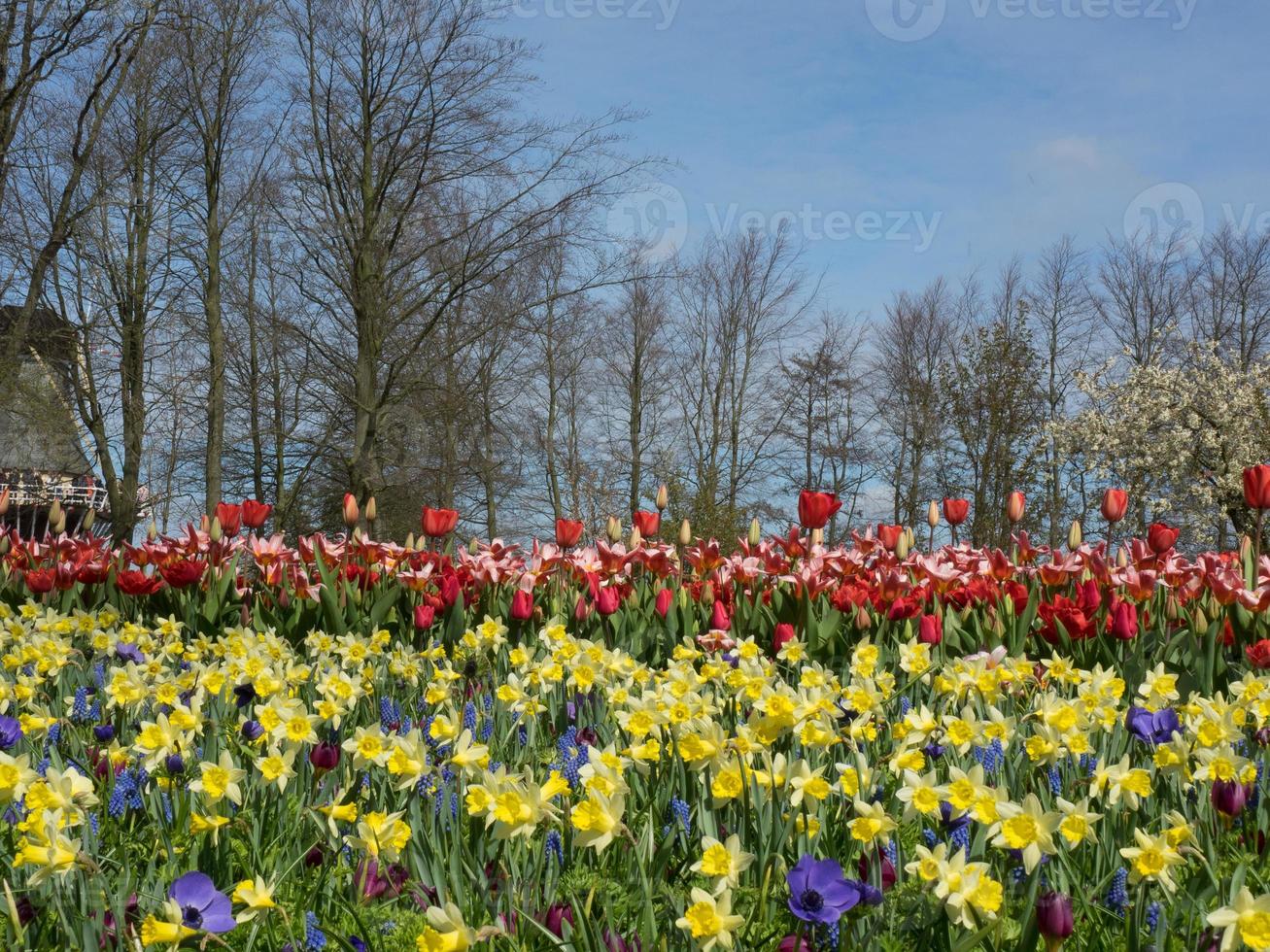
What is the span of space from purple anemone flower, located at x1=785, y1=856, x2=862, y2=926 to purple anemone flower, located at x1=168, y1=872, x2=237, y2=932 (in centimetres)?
76

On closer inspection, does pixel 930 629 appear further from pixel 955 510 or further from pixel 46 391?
pixel 46 391

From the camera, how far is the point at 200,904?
143cm

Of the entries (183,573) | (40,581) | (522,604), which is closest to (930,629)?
(522,604)

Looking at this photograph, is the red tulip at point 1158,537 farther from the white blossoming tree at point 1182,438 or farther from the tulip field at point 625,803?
the white blossoming tree at point 1182,438

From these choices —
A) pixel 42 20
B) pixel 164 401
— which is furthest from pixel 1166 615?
pixel 164 401

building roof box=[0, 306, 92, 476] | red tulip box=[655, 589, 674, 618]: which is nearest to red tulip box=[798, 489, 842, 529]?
red tulip box=[655, 589, 674, 618]

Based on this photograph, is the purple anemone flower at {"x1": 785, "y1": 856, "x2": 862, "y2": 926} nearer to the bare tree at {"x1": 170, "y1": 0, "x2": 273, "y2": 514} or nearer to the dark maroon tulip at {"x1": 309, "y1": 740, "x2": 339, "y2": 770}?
the dark maroon tulip at {"x1": 309, "y1": 740, "x2": 339, "y2": 770}

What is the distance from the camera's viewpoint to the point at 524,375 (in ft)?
58.4

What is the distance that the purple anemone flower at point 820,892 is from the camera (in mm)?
1367

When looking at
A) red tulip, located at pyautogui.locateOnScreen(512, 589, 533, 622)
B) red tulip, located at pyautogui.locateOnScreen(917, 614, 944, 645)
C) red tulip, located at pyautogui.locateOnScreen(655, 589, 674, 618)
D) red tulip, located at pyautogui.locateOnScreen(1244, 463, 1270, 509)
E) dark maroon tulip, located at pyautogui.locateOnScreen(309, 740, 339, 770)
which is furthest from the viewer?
red tulip, located at pyautogui.locateOnScreen(1244, 463, 1270, 509)

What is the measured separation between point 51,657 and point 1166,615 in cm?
446

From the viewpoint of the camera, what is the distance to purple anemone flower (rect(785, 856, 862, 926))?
137 centimetres

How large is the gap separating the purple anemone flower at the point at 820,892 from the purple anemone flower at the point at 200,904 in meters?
0.76

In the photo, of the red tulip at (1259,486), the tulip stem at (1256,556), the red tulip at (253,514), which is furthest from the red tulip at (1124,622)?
the red tulip at (253,514)
